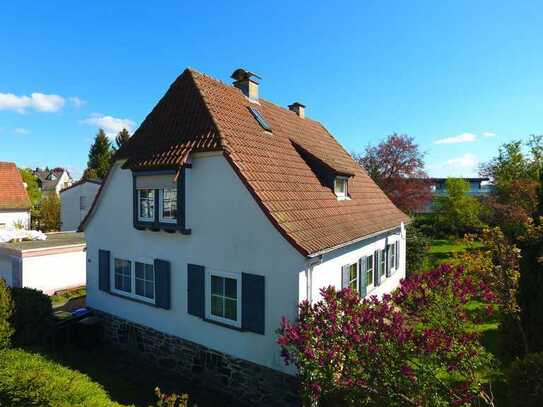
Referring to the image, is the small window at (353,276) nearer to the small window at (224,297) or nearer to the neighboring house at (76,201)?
the small window at (224,297)

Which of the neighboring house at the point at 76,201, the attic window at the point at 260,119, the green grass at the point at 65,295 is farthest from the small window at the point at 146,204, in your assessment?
the neighboring house at the point at 76,201

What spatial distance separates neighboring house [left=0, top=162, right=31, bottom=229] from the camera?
33000mm

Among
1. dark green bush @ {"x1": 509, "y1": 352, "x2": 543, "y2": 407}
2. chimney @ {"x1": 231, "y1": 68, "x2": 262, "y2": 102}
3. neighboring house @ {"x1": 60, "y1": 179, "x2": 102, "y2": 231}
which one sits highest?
chimney @ {"x1": 231, "y1": 68, "x2": 262, "y2": 102}

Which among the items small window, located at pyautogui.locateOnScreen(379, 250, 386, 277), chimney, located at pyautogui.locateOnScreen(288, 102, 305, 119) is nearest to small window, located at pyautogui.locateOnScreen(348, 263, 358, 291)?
small window, located at pyautogui.locateOnScreen(379, 250, 386, 277)

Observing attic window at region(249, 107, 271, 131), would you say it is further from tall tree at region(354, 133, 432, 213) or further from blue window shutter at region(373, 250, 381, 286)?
tall tree at region(354, 133, 432, 213)

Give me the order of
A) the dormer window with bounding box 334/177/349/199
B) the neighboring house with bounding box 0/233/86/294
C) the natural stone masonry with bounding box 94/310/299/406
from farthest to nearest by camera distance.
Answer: the neighboring house with bounding box 0/233/86/294 < the dormer window with bounding box 334/177/349/199 < the natural stone masonry with bounding box 94/310/299/406

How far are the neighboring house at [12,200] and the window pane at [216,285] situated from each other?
3140 centimetres

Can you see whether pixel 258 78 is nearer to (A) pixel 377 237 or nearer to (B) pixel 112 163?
(B) pixel 112 163

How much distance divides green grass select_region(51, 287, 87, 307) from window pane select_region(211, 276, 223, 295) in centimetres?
1111

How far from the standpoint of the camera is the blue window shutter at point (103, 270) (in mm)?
12281

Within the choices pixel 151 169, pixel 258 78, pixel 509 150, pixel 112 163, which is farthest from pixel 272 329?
pixel 509 150

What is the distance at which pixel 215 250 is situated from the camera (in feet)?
30.9

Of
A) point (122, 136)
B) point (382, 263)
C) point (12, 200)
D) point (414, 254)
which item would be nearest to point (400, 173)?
point (414, 254)

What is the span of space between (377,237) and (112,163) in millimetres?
9959
